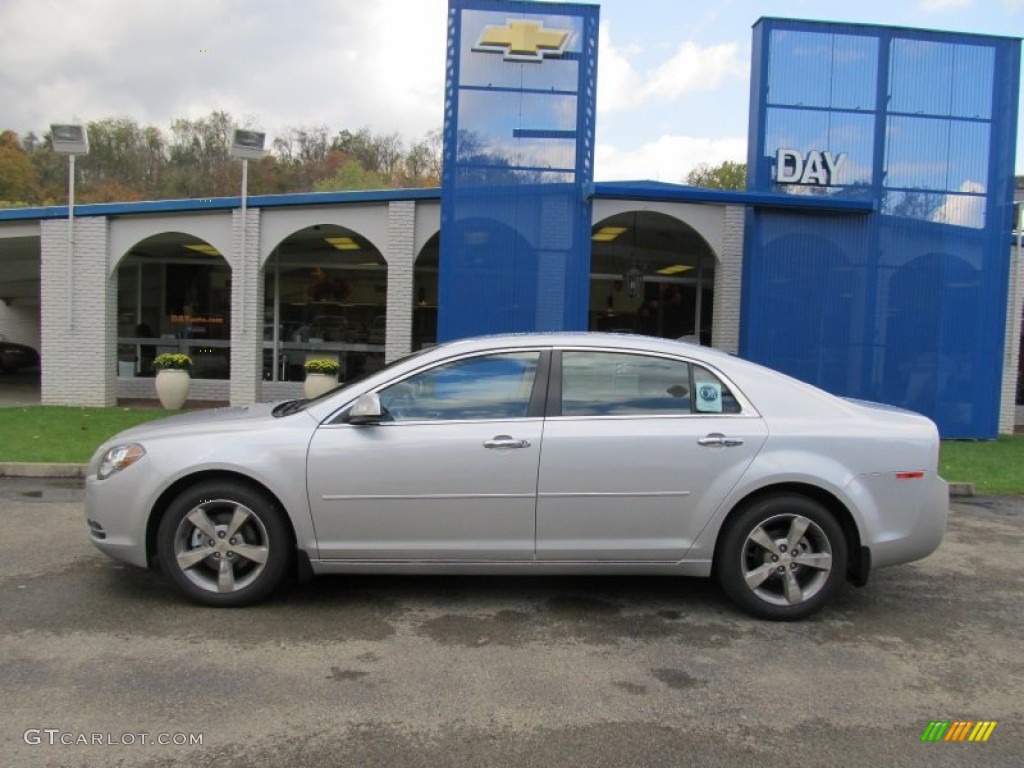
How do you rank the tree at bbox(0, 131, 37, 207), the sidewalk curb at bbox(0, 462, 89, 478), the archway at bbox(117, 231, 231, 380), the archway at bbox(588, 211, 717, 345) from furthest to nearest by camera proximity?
1. the tree at bbox(0, 131, 37, 207)
2. the archway at bbox(117, 231, 231, 380)
3. the archway at bbox(588, 211, 717, 345)
4. the sidewalk curb at bbox(0, 462, 89, 478)

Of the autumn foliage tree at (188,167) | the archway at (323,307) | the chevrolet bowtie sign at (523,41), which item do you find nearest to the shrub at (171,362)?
the archway at (323,307)

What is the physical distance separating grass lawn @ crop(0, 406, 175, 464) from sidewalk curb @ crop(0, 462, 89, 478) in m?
0.17

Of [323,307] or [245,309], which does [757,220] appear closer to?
[245,309]

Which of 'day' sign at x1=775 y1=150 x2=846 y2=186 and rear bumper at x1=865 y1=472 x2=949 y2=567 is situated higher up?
'day' sign at x1=775 y1=150 x2=846 y2=186

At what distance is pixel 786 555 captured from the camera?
14.3 feet

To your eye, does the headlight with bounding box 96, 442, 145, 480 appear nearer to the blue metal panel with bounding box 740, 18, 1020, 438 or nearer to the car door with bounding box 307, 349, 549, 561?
the car door with bounding box 307, 349, 549, 561

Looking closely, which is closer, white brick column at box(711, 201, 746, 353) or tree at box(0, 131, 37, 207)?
white brick column at box(711, 201, 746, 353)

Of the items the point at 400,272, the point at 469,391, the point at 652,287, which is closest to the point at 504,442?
the point at 469,391

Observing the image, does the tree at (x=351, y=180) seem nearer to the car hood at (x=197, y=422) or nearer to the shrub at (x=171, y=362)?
the shrub at (x=171, y=362)

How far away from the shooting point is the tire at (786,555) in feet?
14.3

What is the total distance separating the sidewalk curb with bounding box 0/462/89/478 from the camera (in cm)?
829

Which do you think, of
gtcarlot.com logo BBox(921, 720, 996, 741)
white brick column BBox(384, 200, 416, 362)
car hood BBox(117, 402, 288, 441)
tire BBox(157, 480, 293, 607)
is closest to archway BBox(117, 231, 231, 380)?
white brick column BBox(384, 200, 416, 362)

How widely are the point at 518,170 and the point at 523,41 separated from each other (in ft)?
6.15

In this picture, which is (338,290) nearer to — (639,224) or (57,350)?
(57,350)
